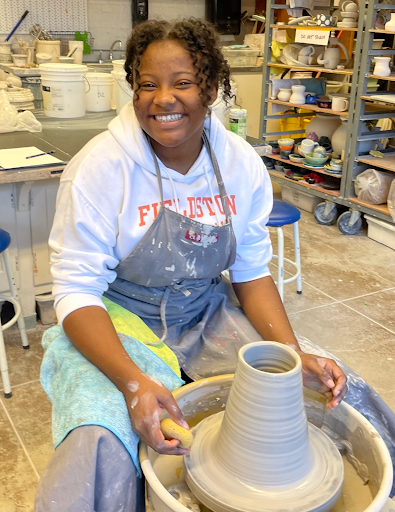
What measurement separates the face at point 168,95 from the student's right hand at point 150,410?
0.52 m

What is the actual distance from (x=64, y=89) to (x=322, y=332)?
5.87 feet

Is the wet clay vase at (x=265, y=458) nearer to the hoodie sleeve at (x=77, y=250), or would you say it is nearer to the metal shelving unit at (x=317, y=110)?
the hoodie sleeve at (x=77, y=250)

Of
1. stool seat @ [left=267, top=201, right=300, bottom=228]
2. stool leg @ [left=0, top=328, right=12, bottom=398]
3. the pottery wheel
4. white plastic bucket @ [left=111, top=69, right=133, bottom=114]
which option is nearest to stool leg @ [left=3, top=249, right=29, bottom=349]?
stool leg @ [left=0, top=328, right=12, bottom=398]

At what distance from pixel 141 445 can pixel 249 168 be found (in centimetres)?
70

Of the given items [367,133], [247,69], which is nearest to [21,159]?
[367,133]

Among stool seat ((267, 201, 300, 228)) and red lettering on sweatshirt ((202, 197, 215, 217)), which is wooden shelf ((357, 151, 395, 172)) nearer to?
stool seat ((267, 201, 300, 228))

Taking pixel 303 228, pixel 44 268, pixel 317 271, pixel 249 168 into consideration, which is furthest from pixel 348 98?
pixel 249 168

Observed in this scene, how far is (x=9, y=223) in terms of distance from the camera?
228 centimetres

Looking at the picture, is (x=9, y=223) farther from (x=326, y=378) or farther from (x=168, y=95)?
(x=326, y=378)

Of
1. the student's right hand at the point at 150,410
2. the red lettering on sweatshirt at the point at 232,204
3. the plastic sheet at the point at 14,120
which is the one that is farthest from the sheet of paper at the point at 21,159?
the student's right hand at the point at 150,410

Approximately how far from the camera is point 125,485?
3.07 feet

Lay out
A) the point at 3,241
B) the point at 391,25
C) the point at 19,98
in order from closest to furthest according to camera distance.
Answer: the point at 3,241, the point at 19,98, the point at 391,25

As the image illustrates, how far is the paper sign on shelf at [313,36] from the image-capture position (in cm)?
364

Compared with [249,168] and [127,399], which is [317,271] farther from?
[127,399]
